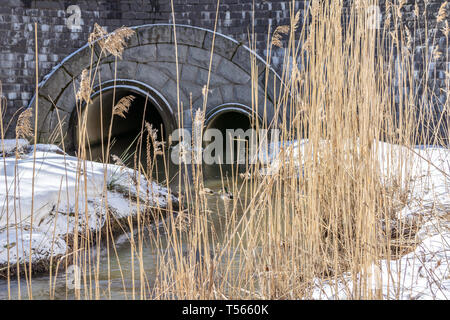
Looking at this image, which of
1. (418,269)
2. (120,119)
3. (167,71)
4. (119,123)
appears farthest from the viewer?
(119,123)

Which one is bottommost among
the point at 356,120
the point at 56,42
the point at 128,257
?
the point at 128,257

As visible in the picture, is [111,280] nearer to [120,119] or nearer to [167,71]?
[167,71]

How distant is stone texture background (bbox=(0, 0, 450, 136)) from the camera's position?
234 inches

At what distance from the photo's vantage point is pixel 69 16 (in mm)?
6043

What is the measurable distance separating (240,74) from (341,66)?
3.99m

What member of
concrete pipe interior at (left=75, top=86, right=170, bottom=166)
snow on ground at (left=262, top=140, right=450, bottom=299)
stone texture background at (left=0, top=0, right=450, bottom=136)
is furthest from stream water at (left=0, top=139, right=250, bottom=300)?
stone texture background at (left=0, top=0, right=450, bottom=136)

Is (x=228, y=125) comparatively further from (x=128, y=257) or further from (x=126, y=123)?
(x=128, y=257)

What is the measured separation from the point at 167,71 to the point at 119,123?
280 cm

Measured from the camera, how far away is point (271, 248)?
6.25ft

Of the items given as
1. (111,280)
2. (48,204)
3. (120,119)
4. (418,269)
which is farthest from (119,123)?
(418,269)

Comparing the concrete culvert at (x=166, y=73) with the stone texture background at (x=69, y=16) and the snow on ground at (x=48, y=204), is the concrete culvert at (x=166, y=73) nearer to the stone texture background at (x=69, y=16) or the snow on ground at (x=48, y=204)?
the stone texture background at (x=69, y=16)

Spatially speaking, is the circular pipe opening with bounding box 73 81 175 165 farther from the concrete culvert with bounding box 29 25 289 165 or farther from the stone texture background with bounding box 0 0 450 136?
the stone texture background with bounding box 0 0 450 136

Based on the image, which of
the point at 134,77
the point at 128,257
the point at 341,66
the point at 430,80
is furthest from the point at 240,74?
the point at 341,66

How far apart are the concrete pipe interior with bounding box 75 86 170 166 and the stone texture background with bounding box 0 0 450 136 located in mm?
672
